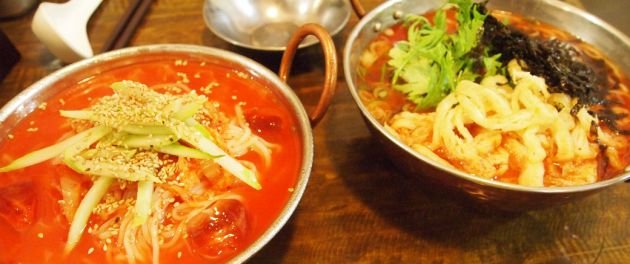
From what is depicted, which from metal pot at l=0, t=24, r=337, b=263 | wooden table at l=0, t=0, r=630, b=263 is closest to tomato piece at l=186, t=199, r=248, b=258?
metal pot at l=0, t=24, r=337, b=263

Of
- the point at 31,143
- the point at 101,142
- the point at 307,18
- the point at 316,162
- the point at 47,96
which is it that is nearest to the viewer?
the point at 101,142

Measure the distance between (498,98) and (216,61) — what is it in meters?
1.39

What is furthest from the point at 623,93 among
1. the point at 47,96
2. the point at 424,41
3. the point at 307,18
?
the point at 47,96

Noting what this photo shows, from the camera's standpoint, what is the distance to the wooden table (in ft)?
6.38

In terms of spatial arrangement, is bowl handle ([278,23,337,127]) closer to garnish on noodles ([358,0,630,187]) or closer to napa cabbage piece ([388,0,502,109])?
garnish on noodles ([358,0,630,187])

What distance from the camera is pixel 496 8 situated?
2.78m

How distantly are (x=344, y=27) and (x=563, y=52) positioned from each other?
1393 mm

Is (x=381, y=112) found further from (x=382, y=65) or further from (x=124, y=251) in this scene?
(x=124, y=251)

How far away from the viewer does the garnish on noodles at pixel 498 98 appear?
6.14 feet

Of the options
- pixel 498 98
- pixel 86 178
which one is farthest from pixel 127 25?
pixel 498 98

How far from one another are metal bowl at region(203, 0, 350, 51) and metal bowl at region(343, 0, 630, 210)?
549 millimetres

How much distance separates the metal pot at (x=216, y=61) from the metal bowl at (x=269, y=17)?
2.65 feet

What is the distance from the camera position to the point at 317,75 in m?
2.86

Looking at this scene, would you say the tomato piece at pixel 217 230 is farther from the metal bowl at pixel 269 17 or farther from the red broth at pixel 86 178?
the metal bowl at pixel 269 17
